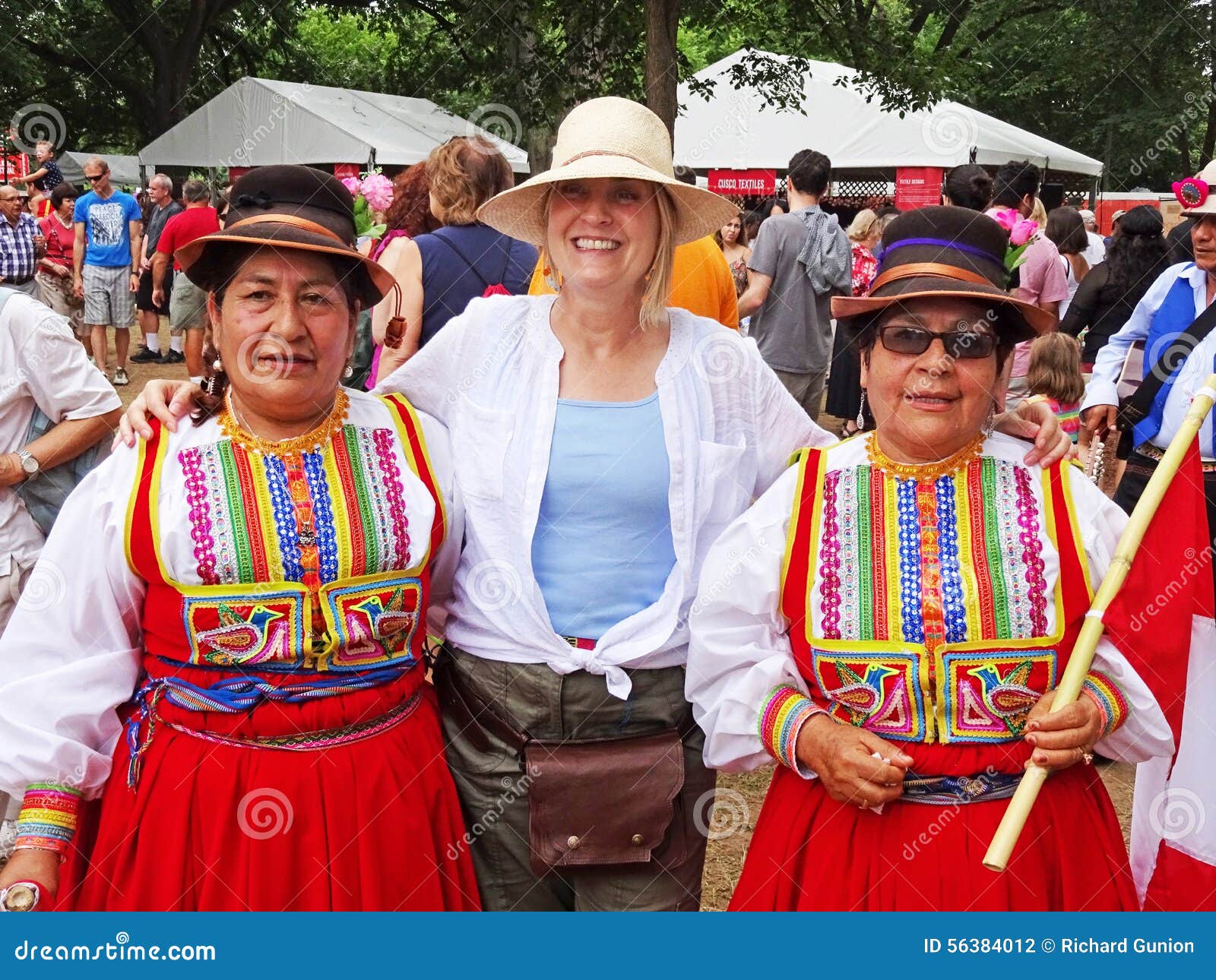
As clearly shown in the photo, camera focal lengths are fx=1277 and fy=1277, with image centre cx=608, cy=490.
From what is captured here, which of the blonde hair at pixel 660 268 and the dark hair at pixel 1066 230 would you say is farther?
the dark hair at pixel 1066 230

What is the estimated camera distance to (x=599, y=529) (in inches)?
95.9

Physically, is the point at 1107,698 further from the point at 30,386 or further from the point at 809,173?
the point at 809,173

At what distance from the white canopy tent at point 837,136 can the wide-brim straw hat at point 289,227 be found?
1640 cm

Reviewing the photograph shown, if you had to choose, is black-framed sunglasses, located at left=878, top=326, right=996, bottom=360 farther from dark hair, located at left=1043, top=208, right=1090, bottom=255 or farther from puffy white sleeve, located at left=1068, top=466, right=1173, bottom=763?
dark hair, located at left=1043, top=208, right=1090, bottom=255

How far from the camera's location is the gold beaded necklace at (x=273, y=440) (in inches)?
92.0

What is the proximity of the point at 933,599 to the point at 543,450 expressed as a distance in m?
0.77

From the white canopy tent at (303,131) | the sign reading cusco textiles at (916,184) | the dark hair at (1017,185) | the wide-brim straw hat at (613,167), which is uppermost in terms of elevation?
the white canopy tent at (303,131)

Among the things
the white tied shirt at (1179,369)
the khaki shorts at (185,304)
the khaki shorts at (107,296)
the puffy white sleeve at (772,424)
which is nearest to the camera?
the puffy white sleeve at (772,424)

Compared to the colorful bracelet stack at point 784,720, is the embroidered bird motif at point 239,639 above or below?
above

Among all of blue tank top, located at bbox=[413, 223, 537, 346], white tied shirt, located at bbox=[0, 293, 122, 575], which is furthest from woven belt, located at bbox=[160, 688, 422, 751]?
blue tank top, located at bbox=[413, 223, 537, 346]

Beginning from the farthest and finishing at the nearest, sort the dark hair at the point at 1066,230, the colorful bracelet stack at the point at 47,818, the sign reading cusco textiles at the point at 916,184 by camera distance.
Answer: the sign reading cusco textiles at the point at 916,184
the dark hair at the point at 1066,230
the colorful bracelet stack at the point at 47,818

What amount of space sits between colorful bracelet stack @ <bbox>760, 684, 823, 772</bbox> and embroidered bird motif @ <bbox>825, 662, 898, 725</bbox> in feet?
0.16

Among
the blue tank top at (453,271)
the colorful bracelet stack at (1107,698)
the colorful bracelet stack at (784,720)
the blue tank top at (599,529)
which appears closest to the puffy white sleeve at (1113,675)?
the colorful bracelet stack at (1107,698)

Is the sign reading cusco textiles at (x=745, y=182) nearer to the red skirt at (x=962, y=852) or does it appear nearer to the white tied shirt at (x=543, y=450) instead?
the white tied shirt at (x=543, y=450)
